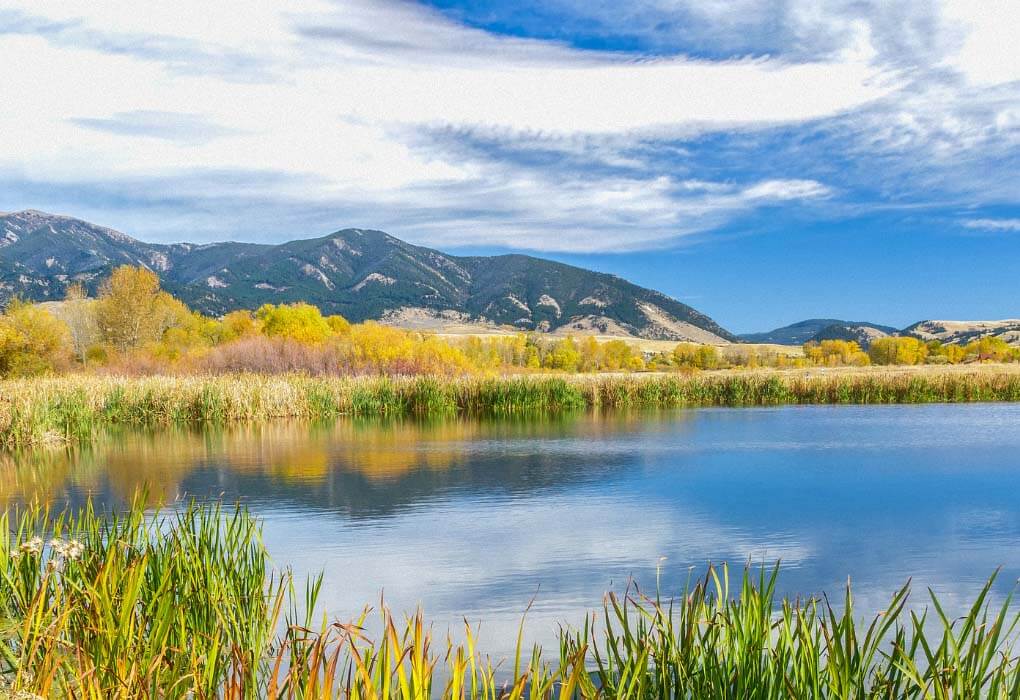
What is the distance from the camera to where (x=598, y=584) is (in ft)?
24.2

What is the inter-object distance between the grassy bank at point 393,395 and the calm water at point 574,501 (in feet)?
6.85

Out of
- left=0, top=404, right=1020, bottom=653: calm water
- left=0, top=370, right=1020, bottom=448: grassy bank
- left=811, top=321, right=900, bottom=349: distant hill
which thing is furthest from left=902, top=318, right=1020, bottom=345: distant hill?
left=0, top=404, right=1020, bottom=653: calm water

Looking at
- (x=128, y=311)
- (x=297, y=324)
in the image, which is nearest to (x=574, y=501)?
(x=297, y=324)

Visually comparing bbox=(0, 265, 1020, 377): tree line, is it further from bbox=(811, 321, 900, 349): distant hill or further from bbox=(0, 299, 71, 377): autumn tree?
bbox=(811, 321, 900, 349): distant hill

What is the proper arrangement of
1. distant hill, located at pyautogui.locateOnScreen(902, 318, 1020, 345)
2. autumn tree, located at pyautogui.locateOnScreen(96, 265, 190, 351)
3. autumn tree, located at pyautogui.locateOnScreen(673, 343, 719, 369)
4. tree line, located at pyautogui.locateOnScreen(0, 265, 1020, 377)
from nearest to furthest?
tree line, located at pyautogui.locateOnScreen(0, 265, 1020, 377) < autumn tree, located at pyautogui.locateOnScreen(96, 265, 190, 351) < autumn tree, located at pyautogui.locateOnScreen(673, 343, 719, 369) < distant hill, located at pyautogui.locateOnScreen(902, 318, 1020, 345)

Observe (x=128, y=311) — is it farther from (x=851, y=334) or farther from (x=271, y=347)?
(x=851, y=334)

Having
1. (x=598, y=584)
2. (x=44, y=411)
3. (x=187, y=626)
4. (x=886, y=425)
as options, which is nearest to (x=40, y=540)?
(x=187, y=626)

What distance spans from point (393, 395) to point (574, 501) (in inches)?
729

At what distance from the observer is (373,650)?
185 inches

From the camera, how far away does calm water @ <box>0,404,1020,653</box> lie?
7.59 m

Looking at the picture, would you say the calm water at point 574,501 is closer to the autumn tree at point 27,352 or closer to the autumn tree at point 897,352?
the autumn tree at point 27,352

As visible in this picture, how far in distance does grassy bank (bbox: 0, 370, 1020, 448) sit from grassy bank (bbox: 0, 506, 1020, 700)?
1606cm

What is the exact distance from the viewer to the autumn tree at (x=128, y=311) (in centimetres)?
6712

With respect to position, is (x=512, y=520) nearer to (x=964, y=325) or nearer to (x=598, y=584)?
(x=598, y=584)
